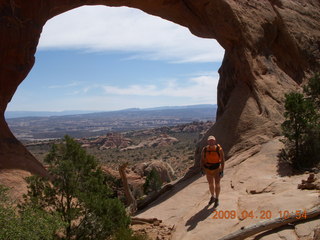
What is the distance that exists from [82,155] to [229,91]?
11.1 metres

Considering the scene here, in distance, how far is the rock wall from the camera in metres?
15.7

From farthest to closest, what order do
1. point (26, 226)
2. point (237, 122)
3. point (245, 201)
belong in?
point (237, 122) < point (245, 201) < point (26, 226)

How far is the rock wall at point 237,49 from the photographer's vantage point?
15664 millimetres

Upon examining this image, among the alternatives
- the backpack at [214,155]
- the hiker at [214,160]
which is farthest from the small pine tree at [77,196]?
the backpack at [214,155]

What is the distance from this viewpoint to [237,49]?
1795 centimetres

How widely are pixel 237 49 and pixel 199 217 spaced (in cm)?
1097

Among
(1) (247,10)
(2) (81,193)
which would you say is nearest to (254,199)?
(2) (81,193)

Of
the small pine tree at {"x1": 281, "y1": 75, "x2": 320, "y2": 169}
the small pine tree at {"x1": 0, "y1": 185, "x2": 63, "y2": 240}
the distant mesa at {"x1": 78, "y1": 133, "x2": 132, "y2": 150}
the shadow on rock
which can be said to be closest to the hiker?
the shadow on rock

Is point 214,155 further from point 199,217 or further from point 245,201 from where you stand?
point 199,217

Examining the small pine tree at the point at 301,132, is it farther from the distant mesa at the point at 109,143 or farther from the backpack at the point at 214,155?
the distant mesa at the point at 109,143

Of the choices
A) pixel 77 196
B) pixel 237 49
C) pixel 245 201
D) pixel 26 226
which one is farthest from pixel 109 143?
pixel 26 226

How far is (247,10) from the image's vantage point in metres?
18.6
